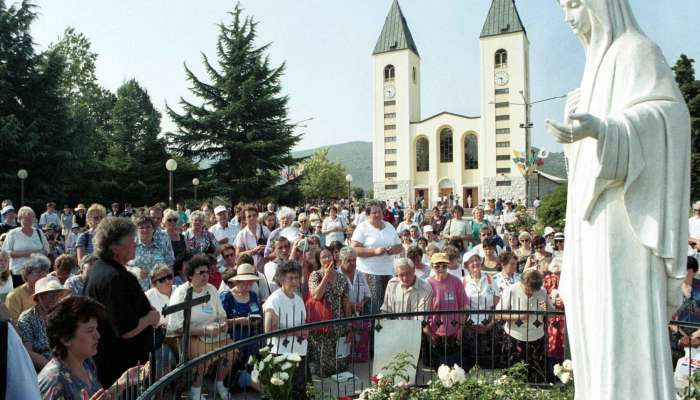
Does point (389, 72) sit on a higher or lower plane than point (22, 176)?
higher

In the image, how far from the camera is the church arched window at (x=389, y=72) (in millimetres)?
68188

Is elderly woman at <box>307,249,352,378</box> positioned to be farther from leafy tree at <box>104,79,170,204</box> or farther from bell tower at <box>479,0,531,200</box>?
bell tower at <box>479,0,531,200</box>

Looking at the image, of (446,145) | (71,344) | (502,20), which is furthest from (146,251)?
(502,20)

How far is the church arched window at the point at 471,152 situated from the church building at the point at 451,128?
0.39 feet

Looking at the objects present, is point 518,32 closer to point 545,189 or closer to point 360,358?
point 545,189

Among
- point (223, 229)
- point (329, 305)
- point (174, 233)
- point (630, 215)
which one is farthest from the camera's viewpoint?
Answer: point (223, 229)

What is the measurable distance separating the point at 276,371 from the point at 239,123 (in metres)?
32.5

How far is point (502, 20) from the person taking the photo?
6431 centimetres

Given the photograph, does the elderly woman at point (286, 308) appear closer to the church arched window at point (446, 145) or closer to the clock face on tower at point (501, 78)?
the clock face on tower at point (501, 78)

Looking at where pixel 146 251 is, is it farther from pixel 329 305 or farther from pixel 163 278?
pixel 329 305

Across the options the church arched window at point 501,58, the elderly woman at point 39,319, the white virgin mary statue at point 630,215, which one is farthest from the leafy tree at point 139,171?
the church arched window at point 501,58

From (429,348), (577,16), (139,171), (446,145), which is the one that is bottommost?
(429,348)

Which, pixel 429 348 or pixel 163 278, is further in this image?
→ pixel 429 348

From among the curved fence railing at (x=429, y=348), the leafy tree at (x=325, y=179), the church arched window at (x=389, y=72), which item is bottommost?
the curved fence railing at (x=429, y=348)
